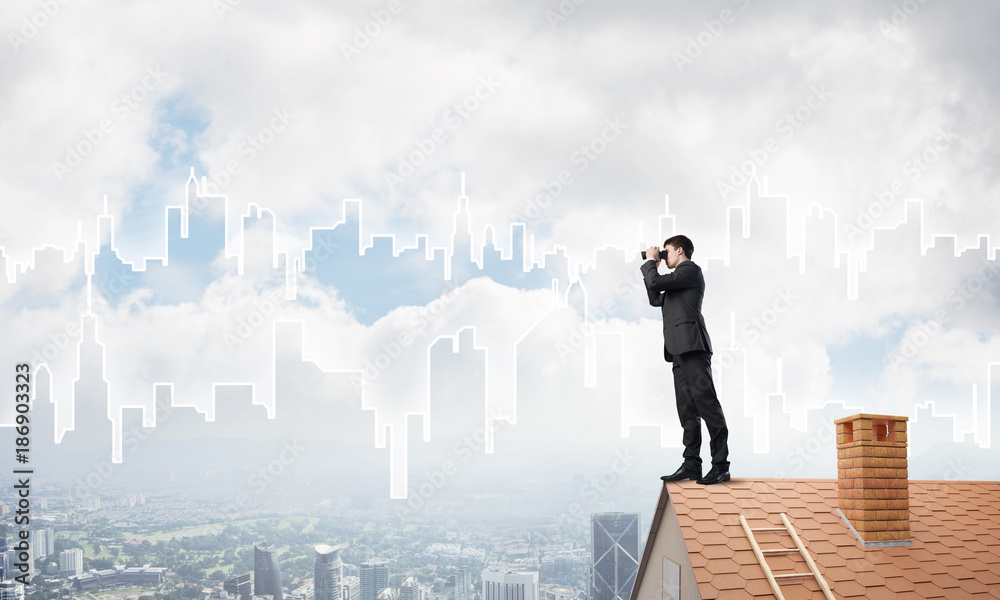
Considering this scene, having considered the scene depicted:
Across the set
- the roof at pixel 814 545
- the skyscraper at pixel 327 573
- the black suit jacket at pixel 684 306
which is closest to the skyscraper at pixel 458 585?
the skyscraper at pixel 327 573

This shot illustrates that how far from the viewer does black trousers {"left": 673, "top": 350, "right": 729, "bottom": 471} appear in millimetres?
7684

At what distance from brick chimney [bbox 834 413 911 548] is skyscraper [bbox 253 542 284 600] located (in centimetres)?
2937

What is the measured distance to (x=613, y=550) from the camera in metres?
20.6

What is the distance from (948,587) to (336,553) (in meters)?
30.8

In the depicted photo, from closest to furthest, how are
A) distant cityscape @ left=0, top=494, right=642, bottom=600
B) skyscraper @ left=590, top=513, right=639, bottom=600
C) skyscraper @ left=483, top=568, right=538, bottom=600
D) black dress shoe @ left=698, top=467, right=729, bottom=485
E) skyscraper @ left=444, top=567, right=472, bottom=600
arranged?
black dress shoe @ left=698, top=467, right=729, bottom=485, skyscraper @ left=590, top=513, right=639, bottom=600, skyscraper @ left=483, top=568, right=538, bottom=600, distant cityscape @ left=0, top=494, right=642, bottom=600, skyscraper @ left=444, top=567, right=472, bottom=600

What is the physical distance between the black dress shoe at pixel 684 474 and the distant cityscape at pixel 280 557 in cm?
1672

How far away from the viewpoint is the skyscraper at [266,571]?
99.6ft

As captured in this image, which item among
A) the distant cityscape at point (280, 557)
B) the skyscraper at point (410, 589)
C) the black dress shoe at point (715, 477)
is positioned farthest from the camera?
the skyscraper at point (410, 589)

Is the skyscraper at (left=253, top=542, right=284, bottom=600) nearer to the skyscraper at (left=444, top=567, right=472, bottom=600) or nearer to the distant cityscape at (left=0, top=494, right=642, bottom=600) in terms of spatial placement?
the distant cityscape at (left=0, top=494, right=642, bottom=600)

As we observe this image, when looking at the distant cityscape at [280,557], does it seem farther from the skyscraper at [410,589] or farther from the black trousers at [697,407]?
the black trousers at [697,407]

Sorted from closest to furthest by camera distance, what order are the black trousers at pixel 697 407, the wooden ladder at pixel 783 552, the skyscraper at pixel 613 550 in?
the wooden ladder at pixel 783 552 → the black trousers at pixel 697 407 → the skyscraper at pixel 613 550

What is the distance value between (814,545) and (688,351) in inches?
99.2

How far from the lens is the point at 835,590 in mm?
6602

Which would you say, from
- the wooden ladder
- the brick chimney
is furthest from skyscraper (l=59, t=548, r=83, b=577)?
the brick chimney
